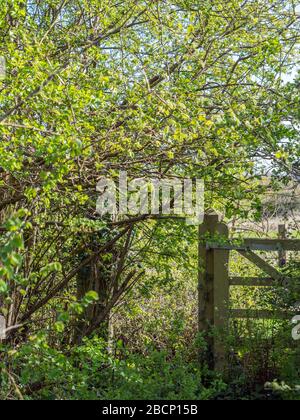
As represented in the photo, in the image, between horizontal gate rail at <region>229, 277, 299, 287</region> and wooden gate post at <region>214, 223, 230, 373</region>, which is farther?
wooden gate post at <region>214, 223, 230, 373</region>

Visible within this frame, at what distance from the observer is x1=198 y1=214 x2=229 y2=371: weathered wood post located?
5809 millimetres

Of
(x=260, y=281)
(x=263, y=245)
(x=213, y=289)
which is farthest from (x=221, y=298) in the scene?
(x=263, y=245)

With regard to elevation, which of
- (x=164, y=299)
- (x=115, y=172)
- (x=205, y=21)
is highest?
(x=205, y=21)

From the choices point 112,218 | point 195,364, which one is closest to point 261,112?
point 112,218

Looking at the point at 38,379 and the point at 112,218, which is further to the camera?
the point at 112,218

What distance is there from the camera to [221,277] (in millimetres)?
5945

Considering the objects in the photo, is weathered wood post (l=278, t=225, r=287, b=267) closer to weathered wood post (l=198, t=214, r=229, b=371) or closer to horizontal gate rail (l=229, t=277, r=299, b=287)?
horizontal gate rail (l=229, t=277, r=299, b=287)

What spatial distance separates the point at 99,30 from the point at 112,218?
159 centimetres

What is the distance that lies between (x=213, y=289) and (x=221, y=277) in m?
0.13

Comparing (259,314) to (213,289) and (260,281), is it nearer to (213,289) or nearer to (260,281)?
(260,281)

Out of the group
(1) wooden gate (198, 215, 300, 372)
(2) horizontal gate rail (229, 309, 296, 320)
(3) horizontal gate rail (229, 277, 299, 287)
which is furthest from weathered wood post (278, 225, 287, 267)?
(2) horizontal gate rail (229, 309, 296, 320)

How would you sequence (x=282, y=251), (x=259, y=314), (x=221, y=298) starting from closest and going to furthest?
(x=259, y=314) < (x=282, y=251) < (x=221, y=298)
